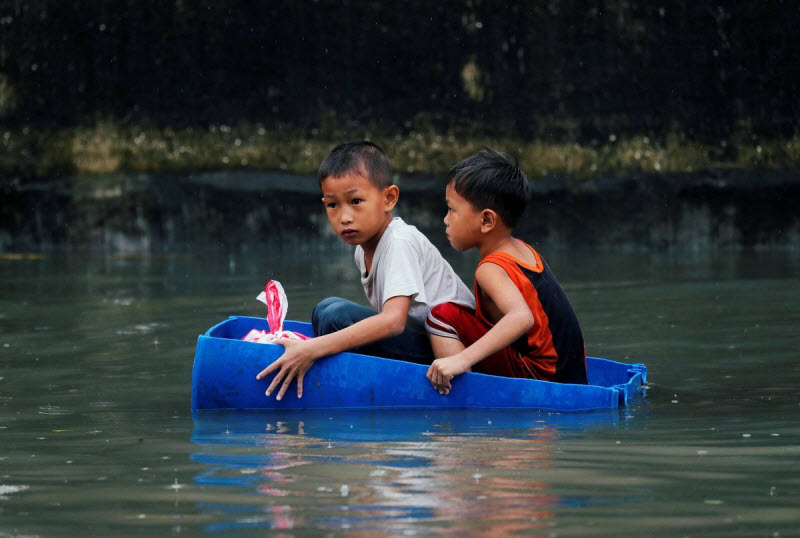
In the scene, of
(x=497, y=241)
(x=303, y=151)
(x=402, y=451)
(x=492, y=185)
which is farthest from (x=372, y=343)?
(x=303, y=151)

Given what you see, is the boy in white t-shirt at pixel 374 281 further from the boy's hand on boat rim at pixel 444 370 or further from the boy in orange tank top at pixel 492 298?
the boy's hand on boat rim at pixel 444 370

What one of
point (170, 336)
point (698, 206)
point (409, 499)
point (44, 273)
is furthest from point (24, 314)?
point (698, 206)

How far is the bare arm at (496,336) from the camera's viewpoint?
4.23 meters

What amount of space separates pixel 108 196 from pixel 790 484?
35.4 ft

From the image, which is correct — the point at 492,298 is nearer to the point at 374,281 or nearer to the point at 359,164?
the point at 374,281

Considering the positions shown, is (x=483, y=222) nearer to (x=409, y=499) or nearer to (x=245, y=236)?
(x=409, y=499)

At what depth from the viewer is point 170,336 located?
Answer: 6.46m

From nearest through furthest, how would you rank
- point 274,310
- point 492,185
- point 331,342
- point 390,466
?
point 390,466 → point 331,342 → point 492,185 → point 274,310

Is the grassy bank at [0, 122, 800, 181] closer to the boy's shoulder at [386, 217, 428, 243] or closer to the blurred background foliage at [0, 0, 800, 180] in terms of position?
the blurred background foliage at [0, 0, 800, 180]

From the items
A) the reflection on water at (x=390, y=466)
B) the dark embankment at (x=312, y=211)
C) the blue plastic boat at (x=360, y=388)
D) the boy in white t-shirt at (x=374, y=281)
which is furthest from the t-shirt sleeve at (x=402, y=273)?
the dark embankment at (x=312, y=211)

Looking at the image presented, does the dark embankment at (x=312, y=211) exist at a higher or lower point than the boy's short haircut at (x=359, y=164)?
higher

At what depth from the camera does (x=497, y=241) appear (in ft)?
14.8

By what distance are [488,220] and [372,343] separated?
0.55 metres

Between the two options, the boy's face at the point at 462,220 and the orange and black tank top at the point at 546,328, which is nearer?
the orange and black tank top at the point at 546,328
